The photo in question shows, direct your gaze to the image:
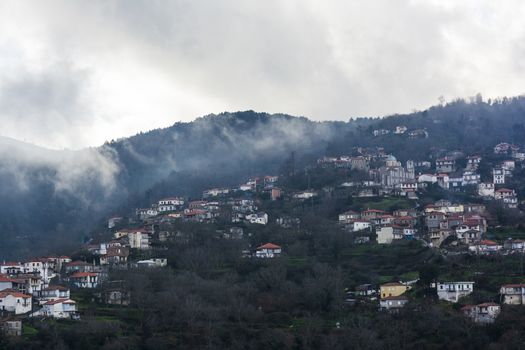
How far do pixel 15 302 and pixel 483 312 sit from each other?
28.8 m

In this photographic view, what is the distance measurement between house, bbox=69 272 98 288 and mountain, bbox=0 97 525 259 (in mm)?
22837

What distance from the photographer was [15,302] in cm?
6556

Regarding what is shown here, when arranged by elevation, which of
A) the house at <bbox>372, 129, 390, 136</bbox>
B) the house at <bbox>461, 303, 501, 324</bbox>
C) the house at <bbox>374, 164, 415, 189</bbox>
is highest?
the house at <bbox>372, 129, 390, 136</bbox>

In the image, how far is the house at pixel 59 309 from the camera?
6406 cm

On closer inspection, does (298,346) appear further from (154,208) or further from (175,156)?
(175,156)

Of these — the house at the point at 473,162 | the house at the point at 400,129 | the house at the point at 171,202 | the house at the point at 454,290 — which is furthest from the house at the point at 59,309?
the house at the point at 400,129

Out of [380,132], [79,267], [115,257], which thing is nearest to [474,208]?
[115,257]

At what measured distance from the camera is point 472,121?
136 metres

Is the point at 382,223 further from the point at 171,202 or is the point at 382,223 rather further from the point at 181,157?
the point at 181,157

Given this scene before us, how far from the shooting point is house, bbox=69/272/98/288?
73.5 metres

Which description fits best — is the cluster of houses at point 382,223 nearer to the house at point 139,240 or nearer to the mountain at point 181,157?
the house at point 139,240

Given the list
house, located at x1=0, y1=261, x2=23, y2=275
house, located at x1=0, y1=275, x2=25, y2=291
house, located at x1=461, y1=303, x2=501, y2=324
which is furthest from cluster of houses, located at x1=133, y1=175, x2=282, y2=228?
house, located at x1=461, y1=303, x2=501, y2=324

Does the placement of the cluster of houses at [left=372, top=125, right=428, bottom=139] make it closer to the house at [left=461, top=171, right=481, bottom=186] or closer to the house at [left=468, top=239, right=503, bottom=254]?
the house at [left=461, top=171, right=481, bottom=186]

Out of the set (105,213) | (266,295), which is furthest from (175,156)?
(266,295)
